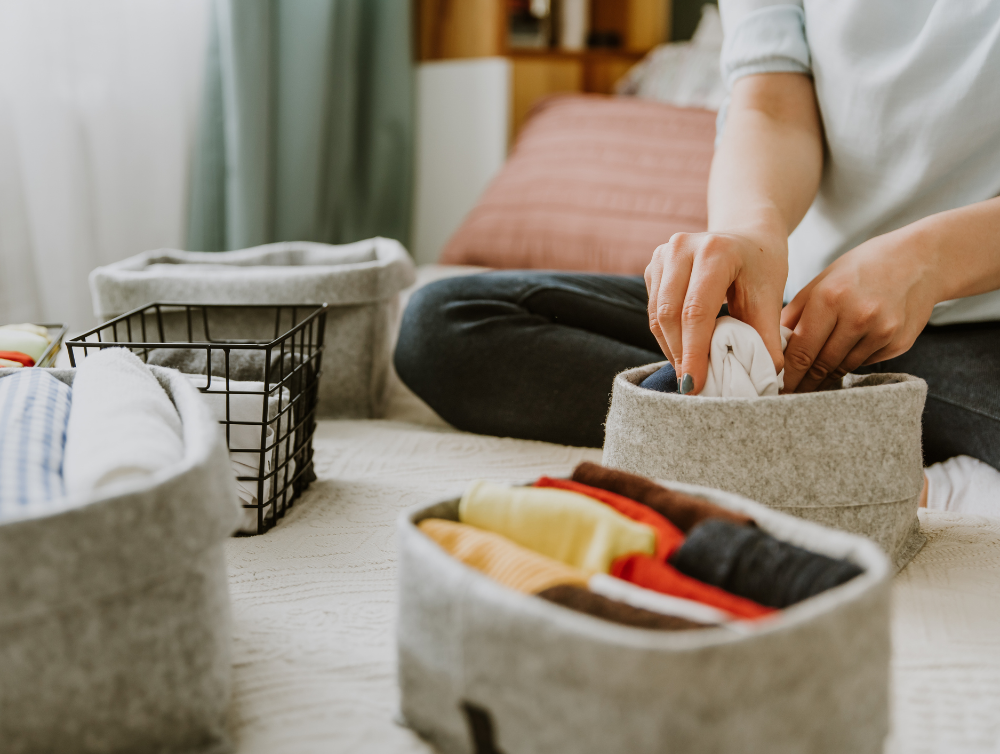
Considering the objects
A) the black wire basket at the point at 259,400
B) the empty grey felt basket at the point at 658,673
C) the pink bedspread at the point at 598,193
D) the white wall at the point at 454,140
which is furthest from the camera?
the white wall at the point at 454,140

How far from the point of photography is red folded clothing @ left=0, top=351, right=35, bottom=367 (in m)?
0.70

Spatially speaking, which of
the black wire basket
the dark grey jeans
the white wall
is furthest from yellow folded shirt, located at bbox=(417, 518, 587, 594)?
the white wall

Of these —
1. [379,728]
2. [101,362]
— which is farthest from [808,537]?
[101,362]

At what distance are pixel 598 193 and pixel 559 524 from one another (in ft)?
3.49

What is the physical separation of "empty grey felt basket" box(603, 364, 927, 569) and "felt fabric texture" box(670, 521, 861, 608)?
0.13 metres

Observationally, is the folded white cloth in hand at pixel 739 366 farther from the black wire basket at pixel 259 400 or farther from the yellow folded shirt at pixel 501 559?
the black wire basket at pixel 259 400

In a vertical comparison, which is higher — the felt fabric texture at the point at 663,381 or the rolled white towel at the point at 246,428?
the felt fabric texture at the point at 663,381

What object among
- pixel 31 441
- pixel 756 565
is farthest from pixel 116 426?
pixel 756 565

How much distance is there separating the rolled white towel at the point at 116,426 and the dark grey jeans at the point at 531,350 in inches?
16.5

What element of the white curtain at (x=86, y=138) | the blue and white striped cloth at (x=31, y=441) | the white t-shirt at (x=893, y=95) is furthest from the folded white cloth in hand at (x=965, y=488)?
the white curtain at (x=86, y=138)

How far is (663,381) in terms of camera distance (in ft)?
1.89

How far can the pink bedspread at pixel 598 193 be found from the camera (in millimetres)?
1305

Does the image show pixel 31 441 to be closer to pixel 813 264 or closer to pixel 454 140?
pixel 813 264

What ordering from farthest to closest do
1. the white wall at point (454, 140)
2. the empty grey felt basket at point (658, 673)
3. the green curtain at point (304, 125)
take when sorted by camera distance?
the white wall at point (454, 140) < the green curtain at point (304, 125) < the empty grey felt basket at point (658, 673)
